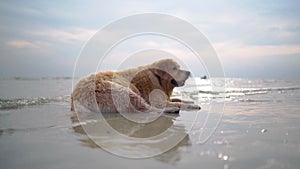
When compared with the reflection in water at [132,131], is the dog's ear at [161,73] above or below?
above

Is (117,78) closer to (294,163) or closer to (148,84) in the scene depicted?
(148,84)

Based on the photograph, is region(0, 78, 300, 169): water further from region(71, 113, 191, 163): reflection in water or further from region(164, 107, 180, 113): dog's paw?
region(164, 107, 180, 113): dog's paw

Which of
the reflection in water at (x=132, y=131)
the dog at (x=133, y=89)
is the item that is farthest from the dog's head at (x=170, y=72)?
the reflection in water at (x=132, y=131)

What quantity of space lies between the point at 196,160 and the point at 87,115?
3.03 m

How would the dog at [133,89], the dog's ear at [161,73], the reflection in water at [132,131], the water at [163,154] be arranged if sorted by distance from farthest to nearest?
the dog's ear at [161,73] → the dog at [133,89] → the reflection in water at [132,131] → the water at [163,154]

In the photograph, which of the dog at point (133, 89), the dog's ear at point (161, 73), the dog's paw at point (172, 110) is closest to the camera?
the dog at point (133, 89)

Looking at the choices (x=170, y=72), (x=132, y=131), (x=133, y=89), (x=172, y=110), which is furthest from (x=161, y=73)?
(x=132, y=131)

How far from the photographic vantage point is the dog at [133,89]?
5.04 m

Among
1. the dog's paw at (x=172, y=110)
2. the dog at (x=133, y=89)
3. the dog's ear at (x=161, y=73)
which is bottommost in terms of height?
the dog's paw at (x=172, y=110)

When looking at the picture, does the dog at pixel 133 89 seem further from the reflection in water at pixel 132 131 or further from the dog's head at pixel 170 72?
the reflection in water at pixel 132 131

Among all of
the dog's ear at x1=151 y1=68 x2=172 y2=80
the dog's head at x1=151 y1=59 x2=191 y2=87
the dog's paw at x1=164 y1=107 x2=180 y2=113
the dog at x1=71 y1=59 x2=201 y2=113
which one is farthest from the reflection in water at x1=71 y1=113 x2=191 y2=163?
the dog's head at x1=151 y1=59 x2=191 y2=87

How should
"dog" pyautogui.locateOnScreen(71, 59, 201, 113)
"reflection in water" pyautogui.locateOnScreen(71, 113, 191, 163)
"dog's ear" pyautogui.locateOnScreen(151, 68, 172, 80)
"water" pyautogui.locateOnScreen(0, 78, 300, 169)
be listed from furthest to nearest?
1. "dog's ear" pyautogui.locateOnScreen(151, 68, 172, 80)
2. "dog" pyautogui.locateOnScreen(71, 59, 201, 113)
3. "reflection in water" pyautogui.locateOnScreen(71, 113, 191, 163)
4. "water" pyautogui.locateOnScreen(0, 78, 300, 169)

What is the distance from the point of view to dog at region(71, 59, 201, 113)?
504 cm

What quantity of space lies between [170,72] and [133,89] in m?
1.60
